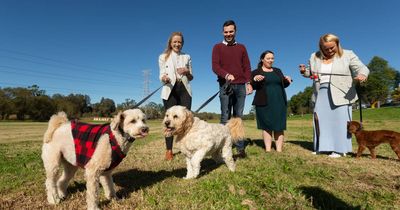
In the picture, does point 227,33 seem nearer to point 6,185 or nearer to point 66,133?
point 66,133

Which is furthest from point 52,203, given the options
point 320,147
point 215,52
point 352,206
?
point 320,147

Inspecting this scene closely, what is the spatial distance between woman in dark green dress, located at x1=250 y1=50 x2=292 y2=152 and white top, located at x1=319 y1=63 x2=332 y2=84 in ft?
3.24

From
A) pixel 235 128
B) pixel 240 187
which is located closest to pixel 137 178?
pixel 240 187

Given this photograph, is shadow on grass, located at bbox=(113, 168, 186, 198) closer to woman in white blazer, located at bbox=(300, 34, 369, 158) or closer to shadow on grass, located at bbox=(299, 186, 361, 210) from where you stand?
shadow on grass, located at bbox=(299, 186, 361, 210)

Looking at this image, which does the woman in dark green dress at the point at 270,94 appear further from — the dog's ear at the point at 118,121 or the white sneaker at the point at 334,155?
the dog's ear at the point at 118,121

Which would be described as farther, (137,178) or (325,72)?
(325,72)

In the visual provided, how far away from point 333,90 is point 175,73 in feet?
15.3

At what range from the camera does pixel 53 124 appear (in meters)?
4.70

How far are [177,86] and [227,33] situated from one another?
2.03 meters

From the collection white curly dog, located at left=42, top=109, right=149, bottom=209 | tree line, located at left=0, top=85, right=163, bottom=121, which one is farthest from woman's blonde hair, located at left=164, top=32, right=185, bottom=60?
tree line, located at left=0, top=85, right=163, bottom=121

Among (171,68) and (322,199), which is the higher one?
(171,68)

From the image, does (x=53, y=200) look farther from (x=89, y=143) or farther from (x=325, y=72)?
(x=325, y=72)

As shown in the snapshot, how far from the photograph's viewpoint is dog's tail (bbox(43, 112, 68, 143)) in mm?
4559

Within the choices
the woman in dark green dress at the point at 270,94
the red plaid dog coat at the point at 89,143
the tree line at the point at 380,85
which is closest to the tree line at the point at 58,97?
the tree line at the point at 380,85
